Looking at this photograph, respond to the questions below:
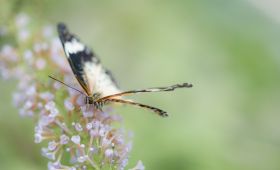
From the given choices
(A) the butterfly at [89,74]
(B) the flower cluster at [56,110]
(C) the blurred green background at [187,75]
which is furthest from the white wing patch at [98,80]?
(C) the blurred green background at [187,75]

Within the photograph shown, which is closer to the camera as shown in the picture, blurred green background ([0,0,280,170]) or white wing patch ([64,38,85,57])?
white wing patch ([64,38,85,57])

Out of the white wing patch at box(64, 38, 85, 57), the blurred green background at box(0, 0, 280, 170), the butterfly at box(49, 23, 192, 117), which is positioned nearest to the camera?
the butterfly at box(49, 23, 192, 117)

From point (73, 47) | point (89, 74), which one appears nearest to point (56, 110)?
point (89, 74)

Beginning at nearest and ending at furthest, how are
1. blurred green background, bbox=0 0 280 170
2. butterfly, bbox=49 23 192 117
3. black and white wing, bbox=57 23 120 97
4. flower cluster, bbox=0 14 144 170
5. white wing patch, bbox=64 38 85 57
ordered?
flower cluster, bbox=0 14 144 170
butterfly, bbox=49 23 192 117
black and white wing, bbox=57 23 120 97
white wing patch, bbox=64 38 85 57
blurred green background, bbox=0 0 280 170

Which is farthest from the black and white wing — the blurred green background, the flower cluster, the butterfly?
the blurred green background

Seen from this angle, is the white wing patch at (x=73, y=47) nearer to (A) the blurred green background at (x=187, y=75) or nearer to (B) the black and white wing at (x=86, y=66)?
(B) the black and white wing at (x=86, y=66)

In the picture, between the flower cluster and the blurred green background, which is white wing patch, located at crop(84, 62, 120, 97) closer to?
the flower cluster

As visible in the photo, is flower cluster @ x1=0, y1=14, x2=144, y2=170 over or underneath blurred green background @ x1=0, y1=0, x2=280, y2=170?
underneath

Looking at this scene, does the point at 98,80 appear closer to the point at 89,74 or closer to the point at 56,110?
the point at 89,74

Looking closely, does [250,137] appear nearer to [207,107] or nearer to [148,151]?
[207,107]
